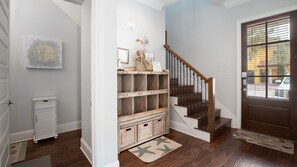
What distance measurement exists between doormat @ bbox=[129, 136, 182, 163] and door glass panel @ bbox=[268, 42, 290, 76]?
2416 millimetres

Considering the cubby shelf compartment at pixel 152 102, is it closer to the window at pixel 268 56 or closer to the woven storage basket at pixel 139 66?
the woven storage basket at pixel 139 66

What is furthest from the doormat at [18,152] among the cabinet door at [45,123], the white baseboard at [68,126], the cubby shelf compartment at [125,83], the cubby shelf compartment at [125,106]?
the cubby shelf compartment at [125,83]

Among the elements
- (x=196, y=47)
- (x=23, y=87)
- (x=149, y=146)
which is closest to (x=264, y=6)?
(x=196, y=47)

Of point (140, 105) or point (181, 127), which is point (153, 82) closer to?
point (140, 105)

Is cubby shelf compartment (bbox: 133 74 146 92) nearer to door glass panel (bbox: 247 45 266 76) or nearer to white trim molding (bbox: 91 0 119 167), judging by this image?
white trim molding (bbox: 91 0 119 167)

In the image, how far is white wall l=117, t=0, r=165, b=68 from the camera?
9.41 feet

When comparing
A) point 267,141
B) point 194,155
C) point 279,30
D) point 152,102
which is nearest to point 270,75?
point 279,30

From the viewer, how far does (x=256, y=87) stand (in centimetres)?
302

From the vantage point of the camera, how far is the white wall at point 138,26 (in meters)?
2.87

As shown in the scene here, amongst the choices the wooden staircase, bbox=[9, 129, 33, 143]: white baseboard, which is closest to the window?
the wooden staircase

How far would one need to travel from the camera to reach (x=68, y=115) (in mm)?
3152

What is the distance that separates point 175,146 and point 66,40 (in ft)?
10.3

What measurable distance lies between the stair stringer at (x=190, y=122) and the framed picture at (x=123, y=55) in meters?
1.32

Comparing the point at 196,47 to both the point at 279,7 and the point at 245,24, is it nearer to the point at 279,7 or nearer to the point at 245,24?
the point at 245,24
